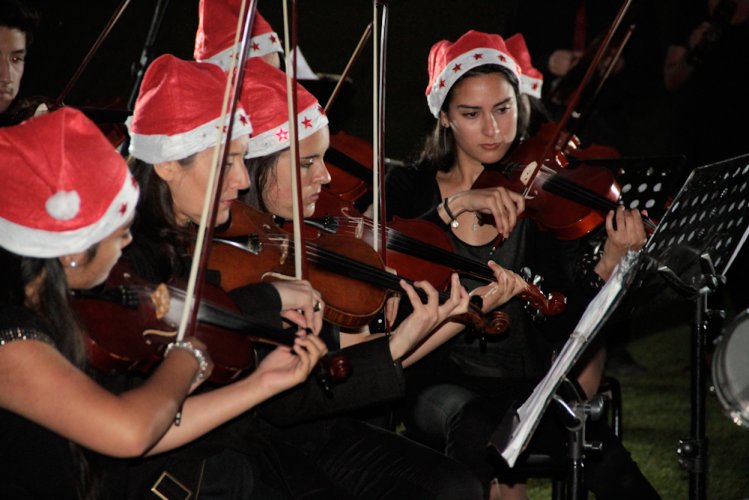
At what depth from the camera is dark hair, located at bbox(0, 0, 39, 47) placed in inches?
115

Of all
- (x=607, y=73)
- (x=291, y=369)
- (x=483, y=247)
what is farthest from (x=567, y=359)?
(x=607, y=73)

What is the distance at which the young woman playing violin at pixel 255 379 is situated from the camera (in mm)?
1977

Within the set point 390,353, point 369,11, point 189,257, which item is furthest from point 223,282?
point 369,11

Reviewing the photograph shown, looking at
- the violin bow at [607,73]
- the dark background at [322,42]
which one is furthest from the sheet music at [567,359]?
the dark background at [322,42]

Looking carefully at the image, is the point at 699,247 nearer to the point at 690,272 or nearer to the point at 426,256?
the point at 690,272

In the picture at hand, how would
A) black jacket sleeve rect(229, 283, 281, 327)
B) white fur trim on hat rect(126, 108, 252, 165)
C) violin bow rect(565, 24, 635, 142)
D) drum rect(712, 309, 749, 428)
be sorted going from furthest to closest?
violin bow rect(565, 24, 635, 142)
white fur trim on hat rect(126, 108, 252, 165)
black jacket sleeve rect(229, 283, 281, 327)
drum rect(712, 309, 749, 428)

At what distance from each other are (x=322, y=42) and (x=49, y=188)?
400cm

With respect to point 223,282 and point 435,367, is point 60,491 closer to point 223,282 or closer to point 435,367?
point 223,282

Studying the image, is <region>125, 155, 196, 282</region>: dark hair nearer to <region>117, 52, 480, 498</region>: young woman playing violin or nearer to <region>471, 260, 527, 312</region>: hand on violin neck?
<region>117, 52, 480, 498</region>: young woman playing violin

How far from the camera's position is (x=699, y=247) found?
7.37 ft

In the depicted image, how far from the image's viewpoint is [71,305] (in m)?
1.68

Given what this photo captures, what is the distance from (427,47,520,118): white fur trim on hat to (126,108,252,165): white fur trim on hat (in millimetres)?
1059

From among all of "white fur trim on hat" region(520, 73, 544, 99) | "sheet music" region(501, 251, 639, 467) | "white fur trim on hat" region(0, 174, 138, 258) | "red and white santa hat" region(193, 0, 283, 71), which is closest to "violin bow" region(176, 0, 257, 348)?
"white fur trim on hat" region(0, 174, 138, 258)

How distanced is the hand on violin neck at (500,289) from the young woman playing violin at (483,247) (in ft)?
0.66
